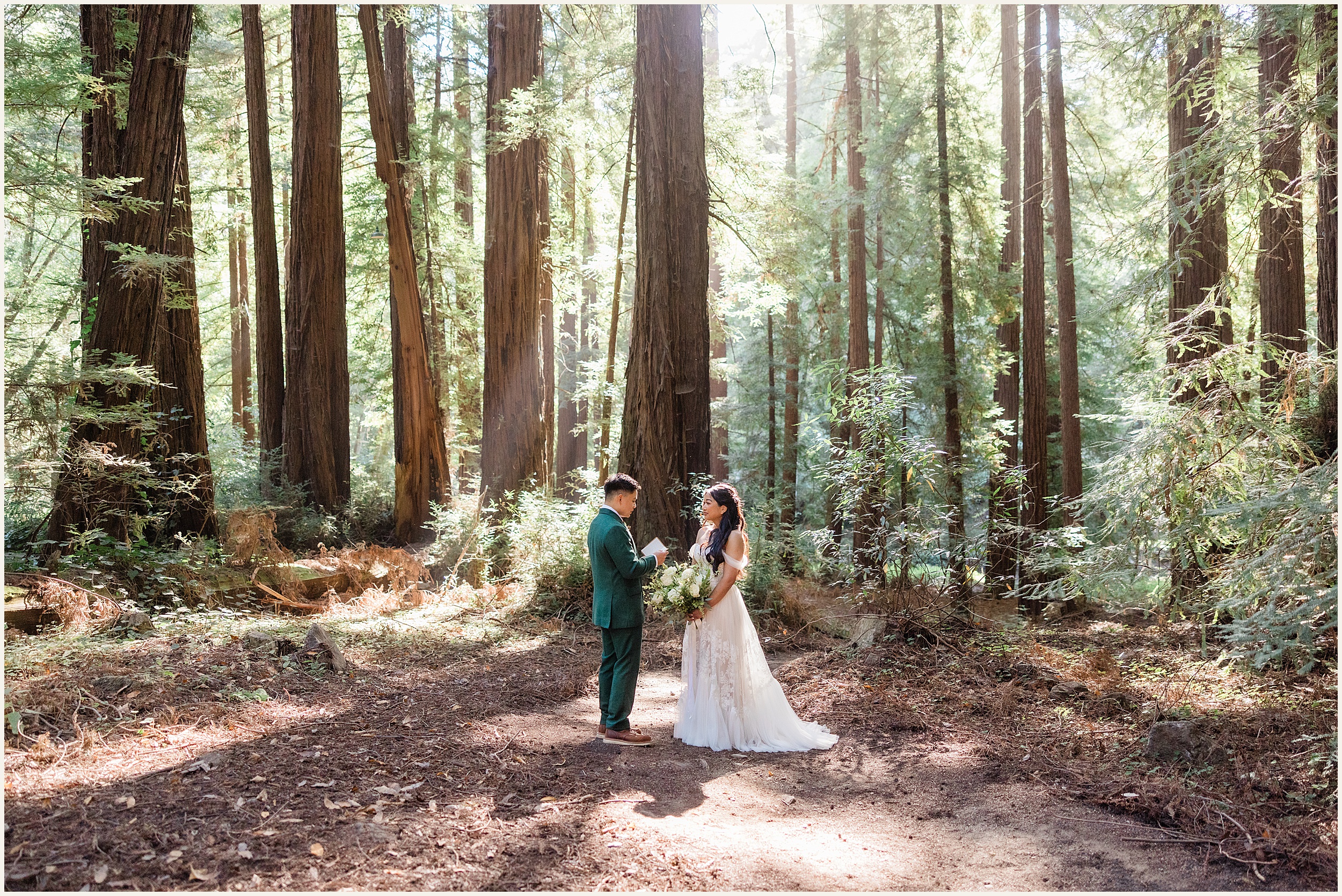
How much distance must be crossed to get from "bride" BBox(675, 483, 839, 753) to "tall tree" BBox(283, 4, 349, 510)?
9829mm

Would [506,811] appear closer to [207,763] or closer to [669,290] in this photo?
[207,763]

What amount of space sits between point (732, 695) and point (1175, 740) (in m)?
2.89

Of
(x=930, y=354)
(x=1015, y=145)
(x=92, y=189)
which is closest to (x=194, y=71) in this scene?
(x=92, y=189)

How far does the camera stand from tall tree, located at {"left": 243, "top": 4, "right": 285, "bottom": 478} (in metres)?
14.5

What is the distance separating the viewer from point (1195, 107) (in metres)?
11.0

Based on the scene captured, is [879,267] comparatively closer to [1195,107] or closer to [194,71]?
[1195,107]

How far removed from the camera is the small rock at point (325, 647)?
7.20 metres

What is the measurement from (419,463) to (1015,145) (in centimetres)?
1540

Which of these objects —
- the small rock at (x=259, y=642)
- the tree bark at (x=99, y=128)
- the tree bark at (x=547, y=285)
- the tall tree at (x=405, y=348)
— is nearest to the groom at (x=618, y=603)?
the small rock at (x=259, y=642)

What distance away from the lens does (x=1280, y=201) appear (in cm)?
761

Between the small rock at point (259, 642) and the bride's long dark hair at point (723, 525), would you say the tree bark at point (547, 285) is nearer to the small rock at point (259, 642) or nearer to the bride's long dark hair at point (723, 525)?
the small rock at point (259, 642)

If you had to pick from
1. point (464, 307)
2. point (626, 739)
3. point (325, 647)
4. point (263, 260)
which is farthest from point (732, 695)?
point (464, 307)

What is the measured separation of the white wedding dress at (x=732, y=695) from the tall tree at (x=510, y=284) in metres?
6.99

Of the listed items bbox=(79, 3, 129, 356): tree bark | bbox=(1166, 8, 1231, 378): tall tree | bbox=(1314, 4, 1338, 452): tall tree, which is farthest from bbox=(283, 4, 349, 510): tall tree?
bbox=(1314, 4, 1338, 452): tall tree
